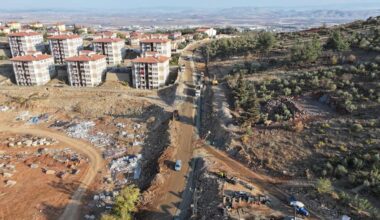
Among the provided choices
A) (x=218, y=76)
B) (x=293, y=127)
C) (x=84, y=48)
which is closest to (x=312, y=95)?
(x=293, y=127)

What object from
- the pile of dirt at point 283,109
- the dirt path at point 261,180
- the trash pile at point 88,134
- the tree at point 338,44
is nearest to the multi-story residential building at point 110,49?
the trash pile at point 88,134

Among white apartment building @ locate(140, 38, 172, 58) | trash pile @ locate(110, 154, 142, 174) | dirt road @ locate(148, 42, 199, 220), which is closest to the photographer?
dirt road @ locate(148, 42, 199, 220)

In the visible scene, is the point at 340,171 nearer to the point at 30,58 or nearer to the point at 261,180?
the point at 261,180

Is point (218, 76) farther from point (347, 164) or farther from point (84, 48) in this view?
point (84, 48)

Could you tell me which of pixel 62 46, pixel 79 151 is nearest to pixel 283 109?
pixel 79 151

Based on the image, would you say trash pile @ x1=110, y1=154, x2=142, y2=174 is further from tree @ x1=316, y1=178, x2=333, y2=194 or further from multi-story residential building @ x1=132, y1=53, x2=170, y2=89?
multi-story residential building @ x1=132, y1=53, x2=170, y2=89

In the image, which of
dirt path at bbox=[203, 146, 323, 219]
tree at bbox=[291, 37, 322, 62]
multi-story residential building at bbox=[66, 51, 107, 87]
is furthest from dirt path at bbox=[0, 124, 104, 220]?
tree at bbox=[291, 37, 322, 62]

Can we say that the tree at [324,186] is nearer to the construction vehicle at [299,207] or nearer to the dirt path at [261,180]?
the construction vehicle at [299,207]
